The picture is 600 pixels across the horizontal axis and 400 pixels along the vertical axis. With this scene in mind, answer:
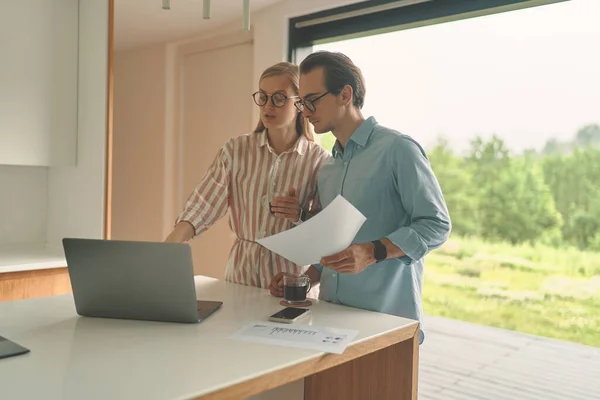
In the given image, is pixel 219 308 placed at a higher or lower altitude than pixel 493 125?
lower

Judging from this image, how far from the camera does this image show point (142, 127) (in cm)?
518

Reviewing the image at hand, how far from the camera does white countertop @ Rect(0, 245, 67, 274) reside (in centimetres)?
277

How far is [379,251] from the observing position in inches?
61.4

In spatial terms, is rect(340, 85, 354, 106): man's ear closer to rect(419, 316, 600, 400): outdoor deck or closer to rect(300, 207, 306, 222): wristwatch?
rect(300, 207, 306, 222): wristwatch

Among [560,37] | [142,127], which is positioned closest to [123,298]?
[560,37]

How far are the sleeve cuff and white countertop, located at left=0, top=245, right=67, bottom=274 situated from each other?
1981mm

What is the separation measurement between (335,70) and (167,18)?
8.86ft

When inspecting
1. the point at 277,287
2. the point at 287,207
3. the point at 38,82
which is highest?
the point at 38,82

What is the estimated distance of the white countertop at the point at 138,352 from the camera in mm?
968

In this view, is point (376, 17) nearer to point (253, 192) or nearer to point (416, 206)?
point (253, 192)

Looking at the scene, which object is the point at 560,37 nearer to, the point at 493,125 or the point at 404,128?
the point at 493,125

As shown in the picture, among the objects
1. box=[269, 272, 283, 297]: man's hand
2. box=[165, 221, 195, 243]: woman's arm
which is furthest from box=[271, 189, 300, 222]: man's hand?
box=[165, 221, 195, 243]: woman's arm

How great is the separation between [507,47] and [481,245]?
1077mm

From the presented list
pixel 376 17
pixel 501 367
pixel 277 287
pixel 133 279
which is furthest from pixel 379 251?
pixel 501 367
